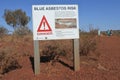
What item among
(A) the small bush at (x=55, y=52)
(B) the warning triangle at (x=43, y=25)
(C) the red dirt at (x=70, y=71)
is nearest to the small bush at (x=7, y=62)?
(C) the red dirt at (x=70, y=71)

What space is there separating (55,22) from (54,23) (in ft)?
0.17

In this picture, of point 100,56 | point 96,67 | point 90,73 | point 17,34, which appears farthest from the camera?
point 17,34

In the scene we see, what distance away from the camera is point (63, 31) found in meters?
11.7

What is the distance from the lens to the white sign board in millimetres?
11500

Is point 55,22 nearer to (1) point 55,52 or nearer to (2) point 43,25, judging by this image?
(2) point 43,25

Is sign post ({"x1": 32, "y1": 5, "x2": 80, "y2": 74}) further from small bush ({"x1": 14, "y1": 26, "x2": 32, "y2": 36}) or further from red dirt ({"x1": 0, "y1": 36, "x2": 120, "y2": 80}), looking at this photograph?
small bush ({"x1": 14, "y1": 26, "x2": 32, "y2": 36})

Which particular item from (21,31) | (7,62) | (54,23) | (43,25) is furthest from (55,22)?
(21,31)

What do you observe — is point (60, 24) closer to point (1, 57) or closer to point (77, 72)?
point (77, 72)

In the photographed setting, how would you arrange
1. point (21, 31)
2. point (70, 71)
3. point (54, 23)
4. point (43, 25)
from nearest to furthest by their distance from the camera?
point (43, 25)
point (54, 23)
point (70, 71)
point (21, 31)

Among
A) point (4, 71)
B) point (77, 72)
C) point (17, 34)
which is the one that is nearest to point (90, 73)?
point (77, 72)

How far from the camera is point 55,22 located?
38.4ft

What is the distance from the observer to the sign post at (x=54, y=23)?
1151cm

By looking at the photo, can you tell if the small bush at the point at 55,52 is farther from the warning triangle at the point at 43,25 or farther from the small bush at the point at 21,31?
the small bush at the point at 21,31

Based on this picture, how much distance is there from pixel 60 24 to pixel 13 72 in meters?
2.39
